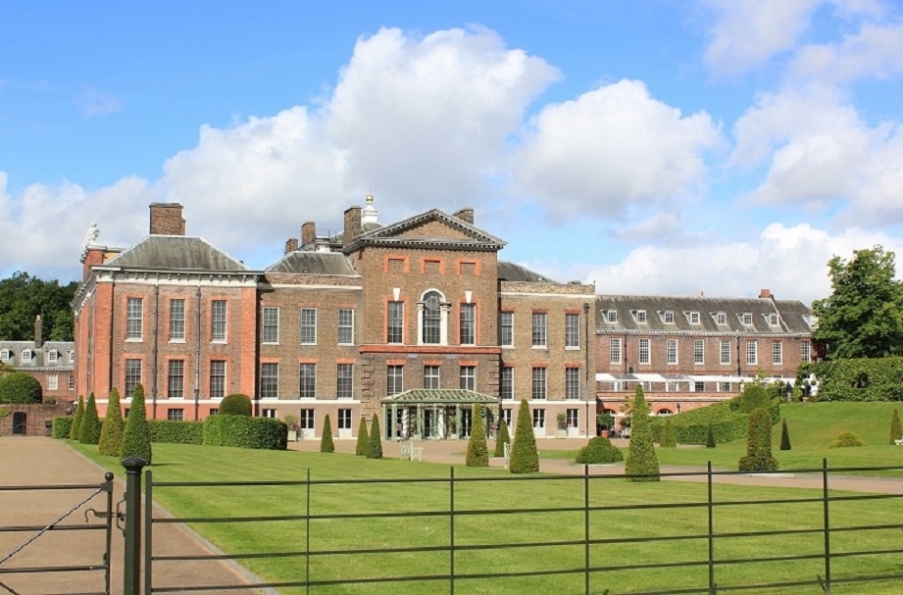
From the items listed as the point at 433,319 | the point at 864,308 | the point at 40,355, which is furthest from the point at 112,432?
the point at 40,355

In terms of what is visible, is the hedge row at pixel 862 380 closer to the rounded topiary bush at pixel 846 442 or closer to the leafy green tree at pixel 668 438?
the leafy green tree at pixel 668 438

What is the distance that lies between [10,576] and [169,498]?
930 cm

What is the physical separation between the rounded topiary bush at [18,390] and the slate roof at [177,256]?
685 inches

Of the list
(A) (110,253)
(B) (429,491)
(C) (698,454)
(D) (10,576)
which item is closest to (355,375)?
(A) (110,253)

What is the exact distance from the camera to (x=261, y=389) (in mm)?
63438

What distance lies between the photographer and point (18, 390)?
7319 cm

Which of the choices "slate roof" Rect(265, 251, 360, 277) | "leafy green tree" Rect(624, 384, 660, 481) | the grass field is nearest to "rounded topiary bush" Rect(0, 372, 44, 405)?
"slate roof" Rect(265, 251, 360, 277)

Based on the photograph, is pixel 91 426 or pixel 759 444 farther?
pixel 91 426

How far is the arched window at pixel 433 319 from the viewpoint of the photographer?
66.1m

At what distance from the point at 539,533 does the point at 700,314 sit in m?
72.2

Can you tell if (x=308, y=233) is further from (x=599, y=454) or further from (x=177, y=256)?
(x=599, y=454)

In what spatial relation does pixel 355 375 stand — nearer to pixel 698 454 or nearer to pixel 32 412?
pixel 32 412

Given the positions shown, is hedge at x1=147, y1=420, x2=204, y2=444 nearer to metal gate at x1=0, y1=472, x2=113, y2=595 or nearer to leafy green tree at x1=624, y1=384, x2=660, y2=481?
leafy green tree at x1=624, y1=384, x2=660, y2=481

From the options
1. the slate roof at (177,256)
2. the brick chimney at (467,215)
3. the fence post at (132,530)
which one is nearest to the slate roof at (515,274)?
the brick chimney at (467,215)
